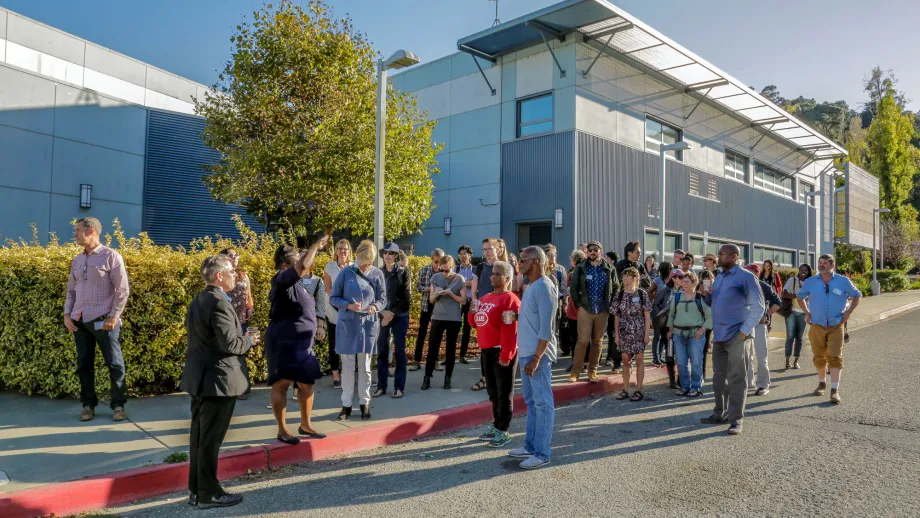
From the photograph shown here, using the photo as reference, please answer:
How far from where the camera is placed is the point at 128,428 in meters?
5.51

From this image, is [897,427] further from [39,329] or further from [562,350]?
Answer: [39,329]

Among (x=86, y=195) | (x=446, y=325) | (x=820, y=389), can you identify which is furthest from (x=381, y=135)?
(x=86, y=195)

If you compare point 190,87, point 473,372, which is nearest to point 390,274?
point 473,372

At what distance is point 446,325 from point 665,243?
1437cm

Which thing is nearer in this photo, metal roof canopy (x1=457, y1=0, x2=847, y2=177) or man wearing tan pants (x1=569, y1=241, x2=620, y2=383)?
man wearing tan pants (x1=569, y1=241, x2=620, y2=383)

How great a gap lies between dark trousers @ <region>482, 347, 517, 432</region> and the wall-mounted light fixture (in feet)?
45.7

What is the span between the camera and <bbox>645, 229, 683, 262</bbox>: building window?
19.0m

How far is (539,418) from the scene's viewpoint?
5012 millimetres

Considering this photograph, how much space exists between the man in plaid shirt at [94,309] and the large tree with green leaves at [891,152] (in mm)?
48508

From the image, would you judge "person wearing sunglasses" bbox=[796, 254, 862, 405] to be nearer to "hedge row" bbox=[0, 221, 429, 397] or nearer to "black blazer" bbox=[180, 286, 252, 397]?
"black blazer" bbox=[180, 286, 252, 397]

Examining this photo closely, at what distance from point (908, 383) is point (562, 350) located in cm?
516

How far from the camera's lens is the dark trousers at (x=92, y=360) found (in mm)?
5711

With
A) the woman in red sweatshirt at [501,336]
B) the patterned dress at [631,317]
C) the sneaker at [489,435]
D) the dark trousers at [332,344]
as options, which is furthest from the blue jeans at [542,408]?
the dark trousers at [332,344]

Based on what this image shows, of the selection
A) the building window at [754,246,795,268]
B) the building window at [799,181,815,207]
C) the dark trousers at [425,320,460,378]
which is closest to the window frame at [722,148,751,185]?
the building window at [754,246,795,268]
